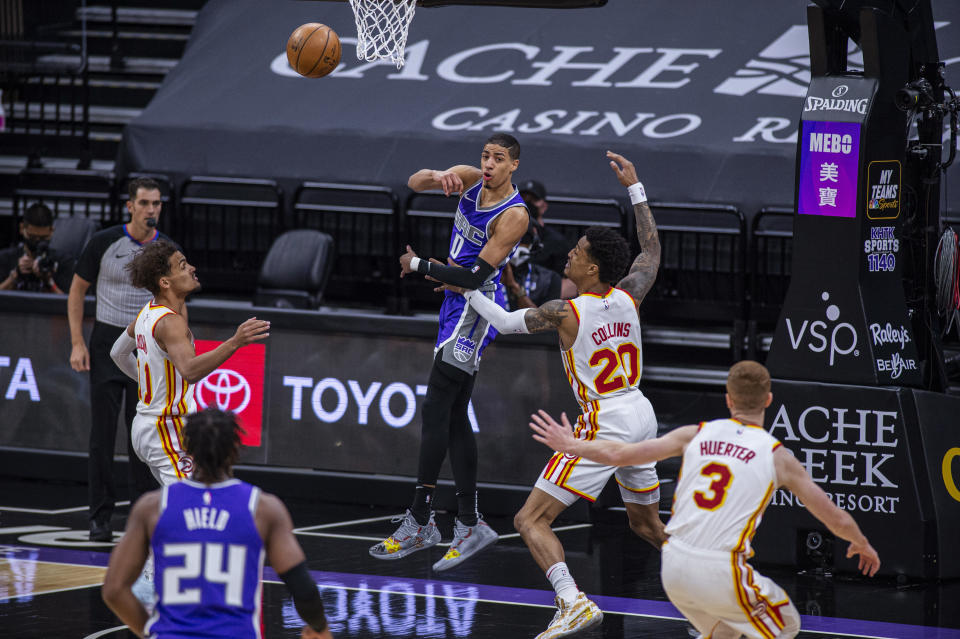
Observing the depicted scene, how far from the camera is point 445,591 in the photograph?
351 inches

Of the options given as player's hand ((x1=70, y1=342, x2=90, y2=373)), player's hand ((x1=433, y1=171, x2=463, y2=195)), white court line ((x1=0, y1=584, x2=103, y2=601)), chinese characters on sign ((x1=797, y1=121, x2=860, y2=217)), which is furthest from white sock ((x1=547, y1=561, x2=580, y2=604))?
player's hand ((x1=70, y1=342, x2=90, y2=373))

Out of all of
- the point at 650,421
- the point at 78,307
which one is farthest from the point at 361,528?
the point at 650,421

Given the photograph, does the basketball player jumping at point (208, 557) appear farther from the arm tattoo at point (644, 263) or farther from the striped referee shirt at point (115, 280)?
the striped referee shirt at point (115, 280)

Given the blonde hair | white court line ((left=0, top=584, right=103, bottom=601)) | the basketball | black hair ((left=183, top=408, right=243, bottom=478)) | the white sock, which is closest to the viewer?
black hair ((left=183, top=408, right=243, bottom=478))

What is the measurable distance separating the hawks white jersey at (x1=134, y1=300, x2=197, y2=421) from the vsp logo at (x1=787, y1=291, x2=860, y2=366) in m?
4.14

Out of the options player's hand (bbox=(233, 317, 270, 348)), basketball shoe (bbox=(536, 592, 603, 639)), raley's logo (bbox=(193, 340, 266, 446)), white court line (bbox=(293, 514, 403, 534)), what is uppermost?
player's hand (bbox=(233, 317, 270, 348))

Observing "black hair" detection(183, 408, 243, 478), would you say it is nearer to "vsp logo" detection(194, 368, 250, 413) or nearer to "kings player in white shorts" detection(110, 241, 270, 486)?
"kings player in white shorts" detection(110, 241, 270, 486)

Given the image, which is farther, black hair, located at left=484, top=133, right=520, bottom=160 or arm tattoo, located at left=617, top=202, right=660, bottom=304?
black hair, located at left=484, top=133, right=520, bottom=160

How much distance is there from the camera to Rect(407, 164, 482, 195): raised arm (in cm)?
902

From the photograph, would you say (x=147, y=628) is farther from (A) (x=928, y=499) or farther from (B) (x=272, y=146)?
(B) (x=272, y=146)

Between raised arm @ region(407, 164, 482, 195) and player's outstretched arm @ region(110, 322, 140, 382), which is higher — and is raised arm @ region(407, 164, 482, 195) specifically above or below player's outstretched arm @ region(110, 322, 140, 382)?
above

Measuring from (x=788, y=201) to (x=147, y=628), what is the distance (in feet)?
34.2

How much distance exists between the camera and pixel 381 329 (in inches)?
463

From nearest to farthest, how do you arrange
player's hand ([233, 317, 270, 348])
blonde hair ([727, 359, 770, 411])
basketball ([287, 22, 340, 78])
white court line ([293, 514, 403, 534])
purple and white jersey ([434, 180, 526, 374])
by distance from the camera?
1. blonde hair ([727, 359, 770, 411])
2. player's hand ([233, 317, 270, 348])
3. purple and white jersey ([434, 180, 526, 374])
4. basketball ([287, 22, 340, 78])
5. white court line ([293, 514, 403, 534])
